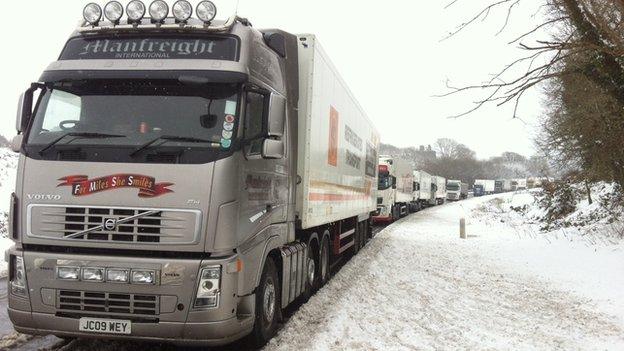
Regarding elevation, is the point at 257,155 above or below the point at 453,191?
below

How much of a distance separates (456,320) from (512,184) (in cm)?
10243

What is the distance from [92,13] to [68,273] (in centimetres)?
252

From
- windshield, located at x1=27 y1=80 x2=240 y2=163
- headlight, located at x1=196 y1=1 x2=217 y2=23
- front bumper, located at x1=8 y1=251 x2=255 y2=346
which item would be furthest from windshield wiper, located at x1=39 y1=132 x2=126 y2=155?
headlight, located at x1=196 y1=1 x2=217 y2=23

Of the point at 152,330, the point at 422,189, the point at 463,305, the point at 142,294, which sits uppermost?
the point at 422,189

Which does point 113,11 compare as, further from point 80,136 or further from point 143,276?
point 143,276

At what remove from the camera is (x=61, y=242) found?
4.47m

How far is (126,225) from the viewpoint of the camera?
4.40 metres

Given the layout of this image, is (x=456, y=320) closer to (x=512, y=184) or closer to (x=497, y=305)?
(x=497, y=305)

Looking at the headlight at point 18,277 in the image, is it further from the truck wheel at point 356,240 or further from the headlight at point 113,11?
the truck wheel at point 356,240

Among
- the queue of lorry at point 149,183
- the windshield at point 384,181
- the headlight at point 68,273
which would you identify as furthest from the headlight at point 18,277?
the windshield at point 384,181

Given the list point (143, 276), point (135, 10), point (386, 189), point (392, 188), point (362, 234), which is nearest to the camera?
point (143, 276)

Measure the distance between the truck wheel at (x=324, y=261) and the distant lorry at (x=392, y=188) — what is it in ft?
39.1

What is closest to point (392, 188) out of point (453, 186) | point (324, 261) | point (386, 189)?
point (386, 189)

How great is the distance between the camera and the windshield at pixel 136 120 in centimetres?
454
